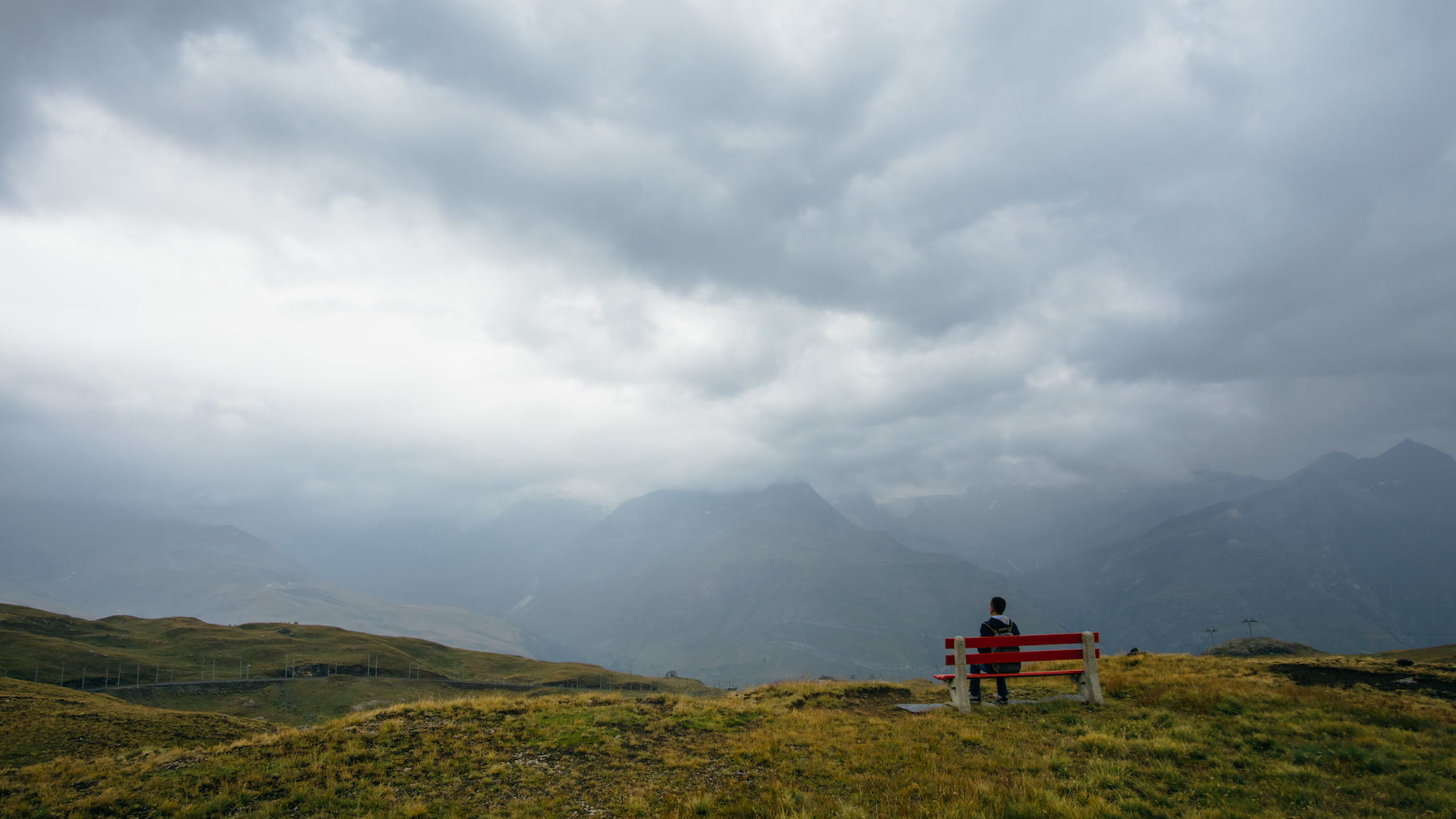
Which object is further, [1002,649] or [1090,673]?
[1090,673]

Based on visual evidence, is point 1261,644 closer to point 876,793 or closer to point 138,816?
point 876,793

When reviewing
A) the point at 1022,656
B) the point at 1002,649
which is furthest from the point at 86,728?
the point at 1022,656

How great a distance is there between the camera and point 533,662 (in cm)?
13650

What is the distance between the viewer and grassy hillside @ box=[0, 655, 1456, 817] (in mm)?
10398

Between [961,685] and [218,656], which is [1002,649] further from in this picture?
[218,656]

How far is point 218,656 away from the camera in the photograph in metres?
97.1

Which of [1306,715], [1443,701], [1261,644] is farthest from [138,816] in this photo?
[1261,644]

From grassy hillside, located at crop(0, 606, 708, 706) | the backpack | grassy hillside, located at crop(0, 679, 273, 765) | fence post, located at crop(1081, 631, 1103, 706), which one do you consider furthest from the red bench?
grassy hillside, located at crop(0, 606, 708, 706)

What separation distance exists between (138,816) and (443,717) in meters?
6.62

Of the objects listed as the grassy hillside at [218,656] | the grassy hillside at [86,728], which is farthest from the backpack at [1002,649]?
the grassy hillside at [218,656]

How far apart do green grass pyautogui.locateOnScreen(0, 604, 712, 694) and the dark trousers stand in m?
65.4

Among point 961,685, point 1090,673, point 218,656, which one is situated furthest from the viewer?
point 218,656

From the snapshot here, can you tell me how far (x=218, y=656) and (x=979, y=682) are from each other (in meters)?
117

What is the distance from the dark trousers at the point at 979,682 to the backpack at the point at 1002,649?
0.17 m
